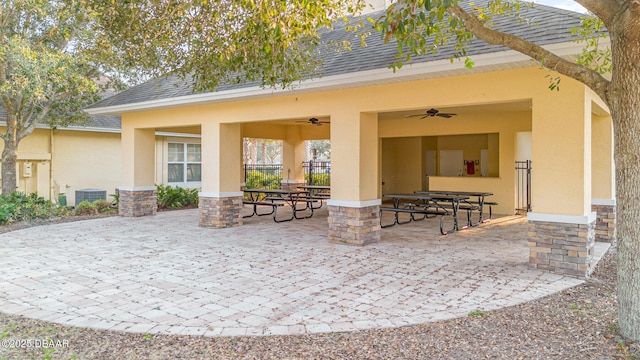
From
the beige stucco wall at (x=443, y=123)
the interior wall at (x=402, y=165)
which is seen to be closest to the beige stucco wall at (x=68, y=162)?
the beige stucco wall at (x=443, y=123)

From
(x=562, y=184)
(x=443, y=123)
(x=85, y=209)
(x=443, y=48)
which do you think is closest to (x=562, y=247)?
(x=562, y=184)

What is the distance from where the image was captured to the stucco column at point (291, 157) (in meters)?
16.8

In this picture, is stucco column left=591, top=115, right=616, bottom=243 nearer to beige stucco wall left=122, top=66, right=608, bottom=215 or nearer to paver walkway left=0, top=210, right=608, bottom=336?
paver walkway left=0, top=210, right=608, bottom=336

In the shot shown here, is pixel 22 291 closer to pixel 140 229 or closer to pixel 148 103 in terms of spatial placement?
pixel 140 229


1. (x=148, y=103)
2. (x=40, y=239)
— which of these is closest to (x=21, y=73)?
(x=148, y=103)

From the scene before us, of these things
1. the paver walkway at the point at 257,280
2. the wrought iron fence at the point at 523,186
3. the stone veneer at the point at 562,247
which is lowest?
the paver walkway at the point at 257,280

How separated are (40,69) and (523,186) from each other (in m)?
13.7

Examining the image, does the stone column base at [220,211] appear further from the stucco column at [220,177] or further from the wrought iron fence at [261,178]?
the wrought iron fence at [261,178]

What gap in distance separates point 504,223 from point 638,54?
7.72 metres

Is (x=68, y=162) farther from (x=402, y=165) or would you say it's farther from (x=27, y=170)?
(x=402, y=165)

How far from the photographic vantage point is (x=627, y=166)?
146 inches

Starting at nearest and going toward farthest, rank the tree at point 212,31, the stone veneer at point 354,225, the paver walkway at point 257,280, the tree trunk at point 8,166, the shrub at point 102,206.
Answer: the paver walkway at point 257,280, the tree at point 212,31, the stone veneer at point 354,225, the tree trunk at point 8,166, the shrub at point 102,206

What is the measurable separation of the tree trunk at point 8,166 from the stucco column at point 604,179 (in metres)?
14.3

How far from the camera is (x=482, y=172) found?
15820 millimetres
